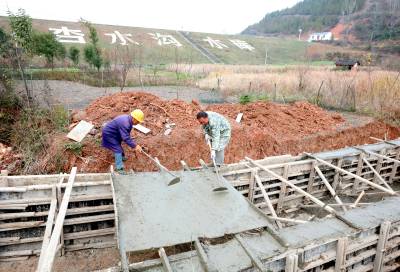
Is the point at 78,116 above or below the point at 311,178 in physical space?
above

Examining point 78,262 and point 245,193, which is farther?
point 245,193

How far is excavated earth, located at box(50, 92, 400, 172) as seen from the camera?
7.46 m

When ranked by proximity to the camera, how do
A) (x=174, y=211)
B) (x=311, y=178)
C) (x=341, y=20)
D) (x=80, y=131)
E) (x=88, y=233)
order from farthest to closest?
(x=341, y=20) → (x=80, y=131) → (x=311, y=178) → (x=88, y=233) → (x=174, y=211)

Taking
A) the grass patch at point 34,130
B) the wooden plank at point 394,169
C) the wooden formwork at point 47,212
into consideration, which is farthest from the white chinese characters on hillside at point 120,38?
the wooden plank at point 394,169

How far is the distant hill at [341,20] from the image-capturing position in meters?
52.7

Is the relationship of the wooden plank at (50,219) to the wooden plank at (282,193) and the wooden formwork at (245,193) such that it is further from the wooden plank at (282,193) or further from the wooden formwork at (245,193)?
the wooden plank at (282,193)

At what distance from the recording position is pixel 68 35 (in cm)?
3434

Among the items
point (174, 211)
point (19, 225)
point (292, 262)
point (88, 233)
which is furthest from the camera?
point (88, 233)

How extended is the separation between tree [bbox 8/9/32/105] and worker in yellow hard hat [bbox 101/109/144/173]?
163 inches

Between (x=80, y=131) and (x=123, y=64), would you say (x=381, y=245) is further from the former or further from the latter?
(x=123, y=64)

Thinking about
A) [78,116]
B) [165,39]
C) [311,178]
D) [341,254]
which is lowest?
[311,178]

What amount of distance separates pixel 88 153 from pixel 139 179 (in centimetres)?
304

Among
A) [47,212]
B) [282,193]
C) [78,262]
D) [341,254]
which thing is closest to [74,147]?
[47,212]

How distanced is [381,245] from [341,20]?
3095 inches
